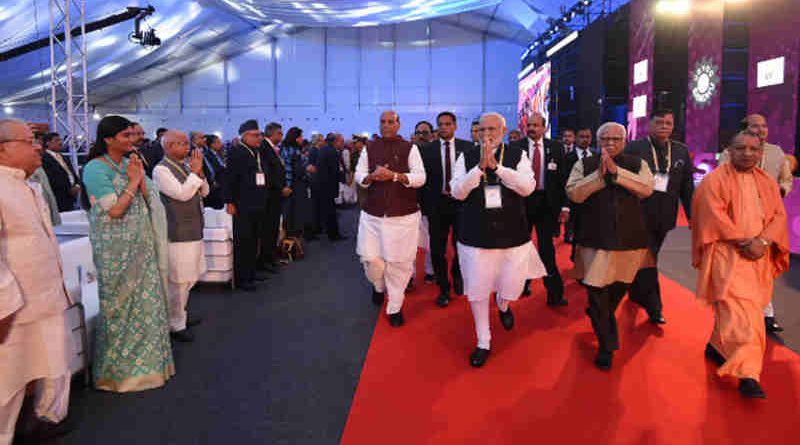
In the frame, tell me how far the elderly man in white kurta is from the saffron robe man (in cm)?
304

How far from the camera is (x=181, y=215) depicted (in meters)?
3.33

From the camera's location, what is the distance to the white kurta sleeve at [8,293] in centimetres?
182

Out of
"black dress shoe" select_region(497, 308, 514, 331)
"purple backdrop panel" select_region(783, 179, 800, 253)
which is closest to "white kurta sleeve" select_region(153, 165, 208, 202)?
"black dress shoe" select_region(497, 308, 514, 331)

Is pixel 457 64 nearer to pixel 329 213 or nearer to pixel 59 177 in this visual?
pixel 329 213

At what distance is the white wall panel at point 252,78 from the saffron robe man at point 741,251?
18.5m

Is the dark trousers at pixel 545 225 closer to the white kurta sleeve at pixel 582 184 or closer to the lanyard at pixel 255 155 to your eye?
the white kurta sleeve at pixel 582 184

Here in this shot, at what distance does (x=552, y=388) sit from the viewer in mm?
2709

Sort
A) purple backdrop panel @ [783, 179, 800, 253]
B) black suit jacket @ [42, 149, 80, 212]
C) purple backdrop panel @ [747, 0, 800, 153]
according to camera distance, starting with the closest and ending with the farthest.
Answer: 1. black suit jacket @ [42, 149, 80, 212]
2. purple backdrop panel @ [783, 179, 800, 253]
3. purple backdrop panel @ [747, 0, 800, 153]

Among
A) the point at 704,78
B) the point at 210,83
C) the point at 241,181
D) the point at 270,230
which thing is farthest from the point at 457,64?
the point at 241,181

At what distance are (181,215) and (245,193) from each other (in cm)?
144

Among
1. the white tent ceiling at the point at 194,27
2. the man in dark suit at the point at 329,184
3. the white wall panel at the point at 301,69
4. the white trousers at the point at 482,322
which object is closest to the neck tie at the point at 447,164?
the white trousers at the point at 482,322

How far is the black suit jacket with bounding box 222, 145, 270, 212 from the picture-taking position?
4.73 metres

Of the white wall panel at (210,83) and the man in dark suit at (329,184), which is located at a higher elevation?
the white wall panel at (210,83)

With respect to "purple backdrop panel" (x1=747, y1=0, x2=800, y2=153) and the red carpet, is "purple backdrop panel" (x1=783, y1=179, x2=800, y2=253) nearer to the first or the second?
"purple backdrop panel" (x1=747, y1=0, x2=800, y2=153)
